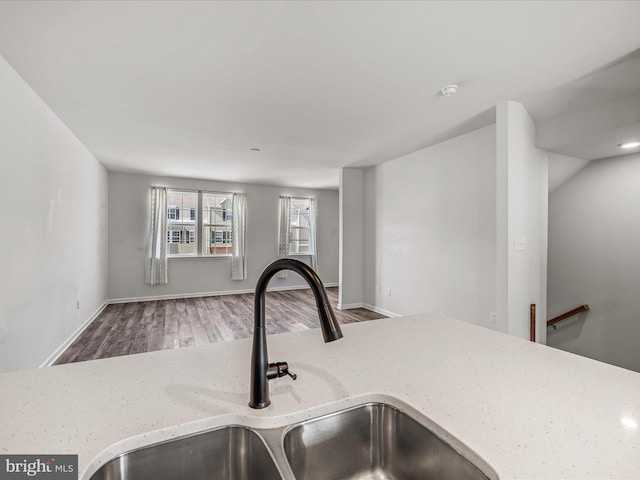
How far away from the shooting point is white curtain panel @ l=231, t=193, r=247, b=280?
6547 millimetres

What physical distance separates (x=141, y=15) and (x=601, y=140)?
12.3ft

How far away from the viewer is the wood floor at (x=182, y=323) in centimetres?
344

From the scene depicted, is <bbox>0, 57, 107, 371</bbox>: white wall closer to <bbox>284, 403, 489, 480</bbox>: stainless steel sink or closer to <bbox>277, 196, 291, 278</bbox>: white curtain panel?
<bbox>284, 403, 489, 480</bbox>: stainless steel sink

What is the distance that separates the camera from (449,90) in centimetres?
246

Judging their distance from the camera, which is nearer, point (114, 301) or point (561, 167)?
point (561, 167)

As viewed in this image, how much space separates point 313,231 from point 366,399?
22.0 feet

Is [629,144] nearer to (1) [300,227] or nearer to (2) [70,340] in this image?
(1) [300,227]

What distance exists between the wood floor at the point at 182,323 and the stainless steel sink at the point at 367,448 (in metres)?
3.17

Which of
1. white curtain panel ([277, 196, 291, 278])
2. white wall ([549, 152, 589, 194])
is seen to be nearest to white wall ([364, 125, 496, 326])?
white wall ([549, 152, 589, 194])

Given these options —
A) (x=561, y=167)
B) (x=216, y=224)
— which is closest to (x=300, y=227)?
(x=216, y=224)

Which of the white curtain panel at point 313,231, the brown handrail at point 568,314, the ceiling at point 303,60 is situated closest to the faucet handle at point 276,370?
the ceiling at point 303,60

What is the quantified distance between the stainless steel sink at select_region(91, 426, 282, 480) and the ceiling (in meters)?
1.91

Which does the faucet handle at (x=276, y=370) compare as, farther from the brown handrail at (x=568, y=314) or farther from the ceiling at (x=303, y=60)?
the brown handrail at (x=568, y=314)

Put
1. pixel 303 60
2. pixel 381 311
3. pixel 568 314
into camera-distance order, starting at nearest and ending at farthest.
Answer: pixel 303 60 → pixel 568 314 → pixel 381 311
